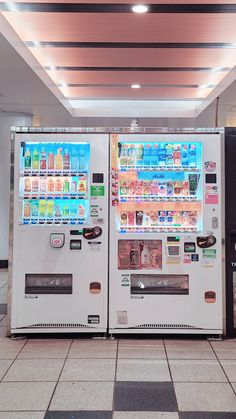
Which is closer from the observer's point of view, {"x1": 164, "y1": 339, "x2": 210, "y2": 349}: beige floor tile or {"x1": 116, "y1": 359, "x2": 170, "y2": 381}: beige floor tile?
{"x1": 116, "y1": 359, "x2": 170, "y2": 381}: beige floor tile

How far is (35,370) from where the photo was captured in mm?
3104

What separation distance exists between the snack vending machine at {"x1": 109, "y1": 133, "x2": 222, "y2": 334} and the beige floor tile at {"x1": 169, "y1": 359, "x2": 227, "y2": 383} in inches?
23.1

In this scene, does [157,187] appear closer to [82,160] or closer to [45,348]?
[82,160]

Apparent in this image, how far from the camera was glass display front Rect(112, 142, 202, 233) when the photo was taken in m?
3.90

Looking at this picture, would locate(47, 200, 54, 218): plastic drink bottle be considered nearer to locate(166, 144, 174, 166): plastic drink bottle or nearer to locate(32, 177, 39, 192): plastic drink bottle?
locate(32, 177, 39, 192): plastic drink bottle

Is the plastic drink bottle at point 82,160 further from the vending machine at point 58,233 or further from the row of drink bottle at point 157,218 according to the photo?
the row of drink bottle at point 157,218

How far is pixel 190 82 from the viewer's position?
648 centimetres

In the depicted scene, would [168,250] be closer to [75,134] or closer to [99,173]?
[99,173]

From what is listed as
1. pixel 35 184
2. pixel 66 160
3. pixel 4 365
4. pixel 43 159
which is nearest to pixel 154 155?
pixel 66 160

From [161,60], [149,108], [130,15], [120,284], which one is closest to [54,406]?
[120,284]

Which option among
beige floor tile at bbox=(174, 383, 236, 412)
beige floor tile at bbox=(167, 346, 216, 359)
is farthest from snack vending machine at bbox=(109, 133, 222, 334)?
beige floor tile at bbox=(174, 383, 236, 412)

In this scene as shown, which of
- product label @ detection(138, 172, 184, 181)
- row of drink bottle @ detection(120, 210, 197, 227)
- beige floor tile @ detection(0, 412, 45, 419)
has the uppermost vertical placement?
product label @ detection(138, 172, 184, 181)

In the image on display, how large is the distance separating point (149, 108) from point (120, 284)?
15.8 ft

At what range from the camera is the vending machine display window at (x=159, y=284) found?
3869mm
